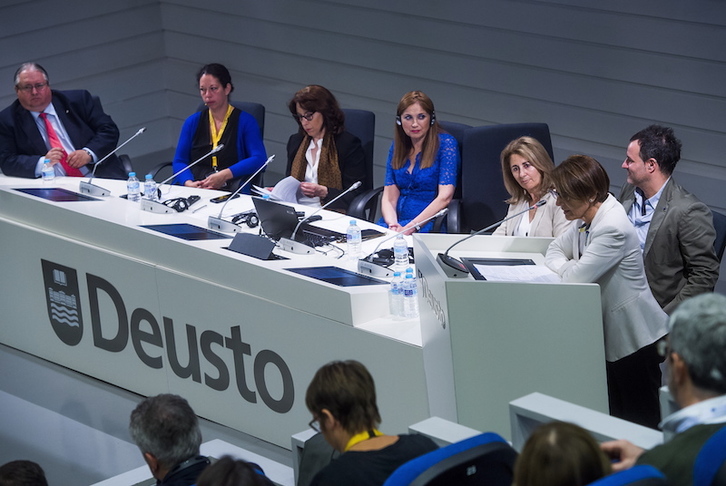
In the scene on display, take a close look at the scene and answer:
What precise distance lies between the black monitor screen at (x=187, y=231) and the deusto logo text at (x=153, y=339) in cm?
35

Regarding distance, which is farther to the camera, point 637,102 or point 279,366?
point 637,102

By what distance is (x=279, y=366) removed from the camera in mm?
3787

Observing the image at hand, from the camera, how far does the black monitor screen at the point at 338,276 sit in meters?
3.62

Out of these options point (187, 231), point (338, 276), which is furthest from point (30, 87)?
point (338, 276)

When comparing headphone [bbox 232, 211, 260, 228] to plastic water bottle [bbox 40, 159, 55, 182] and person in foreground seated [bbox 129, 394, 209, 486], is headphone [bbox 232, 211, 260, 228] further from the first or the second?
person in foreground seated [bbox 129, 394, 209, 486]

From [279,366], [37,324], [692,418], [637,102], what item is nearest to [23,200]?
[37,324]

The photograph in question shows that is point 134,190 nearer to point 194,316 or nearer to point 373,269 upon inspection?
point 194,316

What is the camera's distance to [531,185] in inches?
154

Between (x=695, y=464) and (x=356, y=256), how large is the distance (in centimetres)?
259

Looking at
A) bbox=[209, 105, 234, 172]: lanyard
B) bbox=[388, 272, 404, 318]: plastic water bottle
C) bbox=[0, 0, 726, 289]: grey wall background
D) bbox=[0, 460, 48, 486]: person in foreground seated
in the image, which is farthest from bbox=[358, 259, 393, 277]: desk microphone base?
bbox=[0, 0, 726, 289]: grey wall background

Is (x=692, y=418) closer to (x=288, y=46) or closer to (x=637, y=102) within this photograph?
(x=637, y=102)

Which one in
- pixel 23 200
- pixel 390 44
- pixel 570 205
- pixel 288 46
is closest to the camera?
pixel 570 205

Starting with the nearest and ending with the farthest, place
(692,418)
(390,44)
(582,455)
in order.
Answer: (582,455) → (692,418) → (390,44)

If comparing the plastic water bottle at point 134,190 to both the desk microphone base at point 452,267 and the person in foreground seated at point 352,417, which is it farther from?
the person in foreground seated at point 352,417
